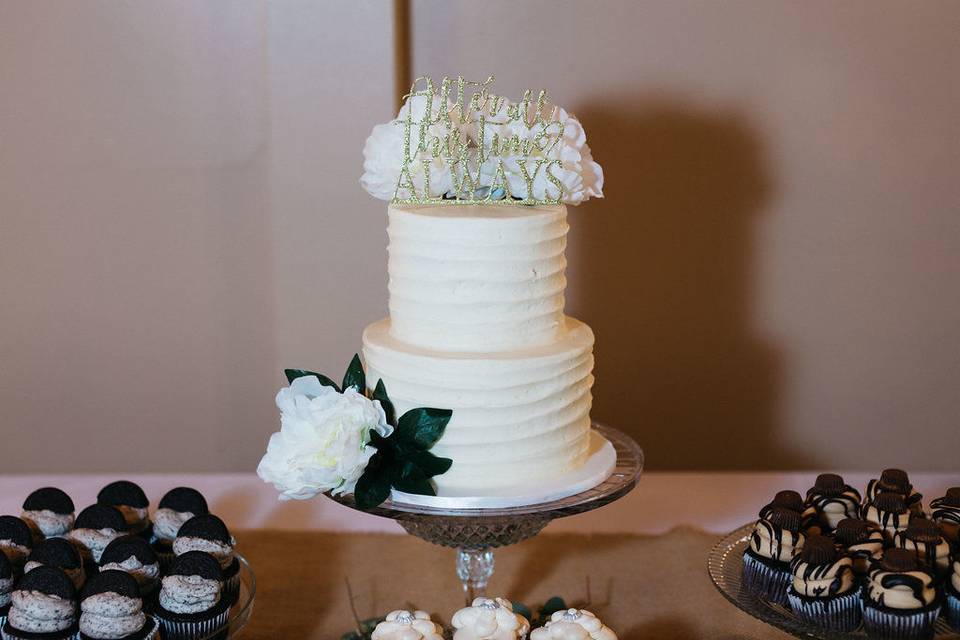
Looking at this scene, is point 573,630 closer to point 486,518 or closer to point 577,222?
point 486,518

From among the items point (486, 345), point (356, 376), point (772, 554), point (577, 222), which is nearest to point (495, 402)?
point (486, 345)

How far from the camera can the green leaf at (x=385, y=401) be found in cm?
150

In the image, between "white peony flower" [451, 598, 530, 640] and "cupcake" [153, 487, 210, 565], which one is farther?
"cupcake" [153, 487, 210, 565]

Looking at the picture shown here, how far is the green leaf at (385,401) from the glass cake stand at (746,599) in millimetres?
496

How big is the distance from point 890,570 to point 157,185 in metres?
2.11

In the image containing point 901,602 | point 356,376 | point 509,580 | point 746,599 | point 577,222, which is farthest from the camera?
point 577,222

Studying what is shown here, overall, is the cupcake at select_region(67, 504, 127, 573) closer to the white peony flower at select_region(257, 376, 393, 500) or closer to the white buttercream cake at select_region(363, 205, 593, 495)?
the white peony flower at select_region(257, 376, 393, 500)

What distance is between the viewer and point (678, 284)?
2914 mm

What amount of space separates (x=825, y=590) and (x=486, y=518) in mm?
448

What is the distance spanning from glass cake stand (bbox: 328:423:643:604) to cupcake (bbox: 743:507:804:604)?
19 centimetres

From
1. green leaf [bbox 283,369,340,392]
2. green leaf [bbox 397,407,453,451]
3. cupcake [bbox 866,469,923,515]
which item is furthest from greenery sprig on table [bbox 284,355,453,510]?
cupcake [bbox 866,469,923,515]

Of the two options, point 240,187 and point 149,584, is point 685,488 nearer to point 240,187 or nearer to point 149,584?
point 149,584

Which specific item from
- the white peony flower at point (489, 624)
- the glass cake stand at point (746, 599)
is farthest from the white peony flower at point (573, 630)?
the glass cake stand at point (746, 599)

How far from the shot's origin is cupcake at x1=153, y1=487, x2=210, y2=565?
1604 millimetres
